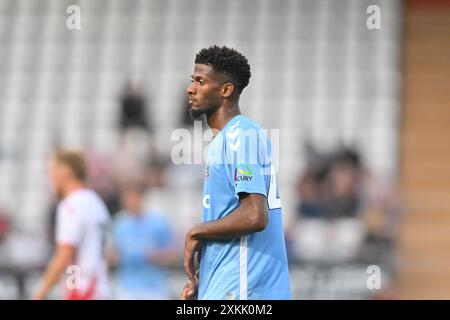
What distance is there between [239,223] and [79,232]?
3118 millimetres

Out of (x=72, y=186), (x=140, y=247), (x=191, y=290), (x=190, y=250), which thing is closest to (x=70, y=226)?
(x=72, y=186)

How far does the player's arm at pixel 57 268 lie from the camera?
6.68m

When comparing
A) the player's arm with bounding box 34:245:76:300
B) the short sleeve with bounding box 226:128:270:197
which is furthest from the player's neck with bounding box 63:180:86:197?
the short sleeve with bounding box 226:128:270:197

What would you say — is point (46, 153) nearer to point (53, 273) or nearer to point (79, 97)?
point (79, 97)

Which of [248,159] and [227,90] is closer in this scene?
[248,159]

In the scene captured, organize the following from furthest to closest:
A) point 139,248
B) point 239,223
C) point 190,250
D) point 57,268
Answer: point 139,248 < point 57,268 < point 190,250 < point 239,223

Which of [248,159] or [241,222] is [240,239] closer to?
[241,222]

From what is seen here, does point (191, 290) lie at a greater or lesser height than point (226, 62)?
lesser

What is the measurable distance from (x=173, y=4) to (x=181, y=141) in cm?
328

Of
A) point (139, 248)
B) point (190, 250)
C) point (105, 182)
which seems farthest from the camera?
point (105, 182)

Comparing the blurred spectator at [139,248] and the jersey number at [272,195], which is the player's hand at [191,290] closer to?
the jersey number at [272,195]

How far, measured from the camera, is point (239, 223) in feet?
14.0

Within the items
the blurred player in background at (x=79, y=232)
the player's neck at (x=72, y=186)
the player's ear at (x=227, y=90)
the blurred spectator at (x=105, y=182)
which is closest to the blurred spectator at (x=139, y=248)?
the blurred spectator at (x=105, y=182)
